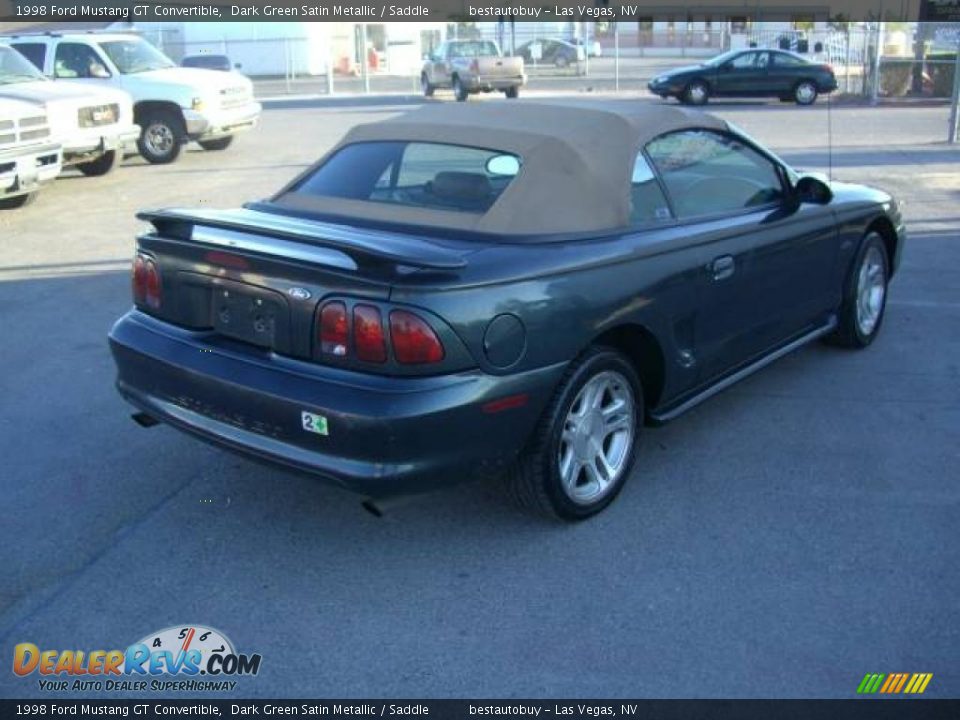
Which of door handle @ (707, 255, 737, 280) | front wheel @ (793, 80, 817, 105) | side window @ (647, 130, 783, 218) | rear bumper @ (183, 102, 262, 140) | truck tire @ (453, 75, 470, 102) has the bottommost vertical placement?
door handle @ (707, 255, 737, 280)

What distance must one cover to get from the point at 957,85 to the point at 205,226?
623 inches

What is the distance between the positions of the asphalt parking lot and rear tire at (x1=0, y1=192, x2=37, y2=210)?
6.46 metres

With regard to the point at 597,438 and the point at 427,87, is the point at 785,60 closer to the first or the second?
the point at 427,87

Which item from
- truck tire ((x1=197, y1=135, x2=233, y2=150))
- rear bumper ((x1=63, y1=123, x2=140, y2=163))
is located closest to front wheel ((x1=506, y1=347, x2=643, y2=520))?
rear bumper ((x1=63, y1=123, x2=140, y2=163))

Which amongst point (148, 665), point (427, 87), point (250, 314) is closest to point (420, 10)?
point (427, 87)

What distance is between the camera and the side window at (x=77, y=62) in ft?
46.3

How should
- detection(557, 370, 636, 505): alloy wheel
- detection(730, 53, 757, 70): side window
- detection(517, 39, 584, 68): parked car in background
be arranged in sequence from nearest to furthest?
detection(557, 370, 636, 505): alloy wheel, detection(730, 53, 757, 70): side window, detection(517, 39, 584, 68): parked car in background

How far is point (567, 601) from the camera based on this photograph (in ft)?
11.6

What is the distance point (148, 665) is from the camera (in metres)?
3.21

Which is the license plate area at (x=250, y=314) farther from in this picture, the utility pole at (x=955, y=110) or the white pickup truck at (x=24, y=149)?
the utility pole at (x=955, y=110)

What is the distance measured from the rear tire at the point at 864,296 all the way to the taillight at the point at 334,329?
11.6 feet

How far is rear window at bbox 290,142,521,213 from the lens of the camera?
426cm

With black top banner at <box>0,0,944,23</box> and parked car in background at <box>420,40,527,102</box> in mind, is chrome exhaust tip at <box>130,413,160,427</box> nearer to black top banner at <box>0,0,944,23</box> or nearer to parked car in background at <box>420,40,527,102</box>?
parked car in background at <box>420,40,527,102</box>

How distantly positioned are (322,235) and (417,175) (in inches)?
38.6
